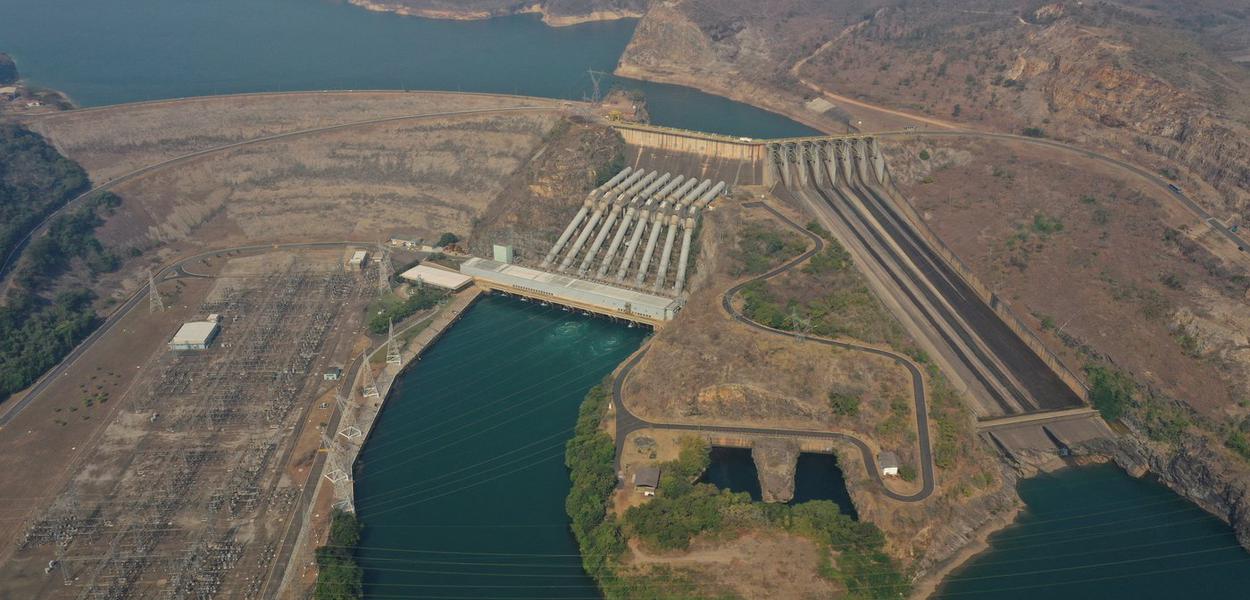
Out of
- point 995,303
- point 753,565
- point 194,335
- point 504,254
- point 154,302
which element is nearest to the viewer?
point 753,565

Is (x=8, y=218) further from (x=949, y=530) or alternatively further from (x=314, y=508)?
(x=949, y=530)

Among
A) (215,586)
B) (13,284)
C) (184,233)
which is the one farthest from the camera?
(184,233)

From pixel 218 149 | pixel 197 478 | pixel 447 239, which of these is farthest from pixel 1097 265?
pixel 218 149

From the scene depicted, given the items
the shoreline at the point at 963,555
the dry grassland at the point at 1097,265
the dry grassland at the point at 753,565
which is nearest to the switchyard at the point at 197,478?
the dry grassland at the point at 753,565

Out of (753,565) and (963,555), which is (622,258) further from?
(963,555)

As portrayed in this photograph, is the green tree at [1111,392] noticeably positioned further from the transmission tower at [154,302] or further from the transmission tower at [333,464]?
the transmission tower at [154,302]

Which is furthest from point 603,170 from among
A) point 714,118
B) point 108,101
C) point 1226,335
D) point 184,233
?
point 108,101
